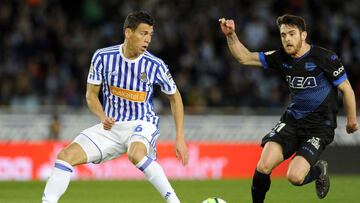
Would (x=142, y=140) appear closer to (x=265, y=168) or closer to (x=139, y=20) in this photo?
(x=139, y=20)

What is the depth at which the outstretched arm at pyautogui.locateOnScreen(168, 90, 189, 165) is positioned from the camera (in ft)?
25.9

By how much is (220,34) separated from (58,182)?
11.8 metres

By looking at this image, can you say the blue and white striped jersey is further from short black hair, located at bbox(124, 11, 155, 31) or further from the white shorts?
short black hair, located at bbox(124, 11, 155, 31)

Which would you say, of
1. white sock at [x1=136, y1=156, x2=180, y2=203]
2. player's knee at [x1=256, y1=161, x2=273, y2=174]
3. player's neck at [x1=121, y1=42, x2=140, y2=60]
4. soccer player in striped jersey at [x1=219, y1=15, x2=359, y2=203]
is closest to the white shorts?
white sock at [x1=136, y1=156, x2=180, y2=203]

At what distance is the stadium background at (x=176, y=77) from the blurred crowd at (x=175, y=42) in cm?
2

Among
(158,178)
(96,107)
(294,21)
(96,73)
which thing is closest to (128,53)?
(96,73)

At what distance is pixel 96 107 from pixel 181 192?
438cm

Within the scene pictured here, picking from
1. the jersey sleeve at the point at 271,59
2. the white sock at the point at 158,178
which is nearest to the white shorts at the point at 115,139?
the white sock at the point at 158,178

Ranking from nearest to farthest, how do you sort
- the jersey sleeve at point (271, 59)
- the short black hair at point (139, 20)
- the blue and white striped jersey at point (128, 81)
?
the short black hair at point (139, 20) → the blue and white striped jersey at point (128, 81) → the jersey sleeve at point (271, 59)

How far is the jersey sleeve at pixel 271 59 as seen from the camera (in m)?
8.92

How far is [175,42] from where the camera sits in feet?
60.6

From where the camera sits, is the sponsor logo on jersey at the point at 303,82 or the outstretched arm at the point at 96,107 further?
the sponsor logo on jersey at the point at 303,82

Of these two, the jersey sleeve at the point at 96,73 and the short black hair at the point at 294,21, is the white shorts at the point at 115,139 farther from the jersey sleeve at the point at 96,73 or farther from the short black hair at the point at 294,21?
the short black hair at the point at 294,21

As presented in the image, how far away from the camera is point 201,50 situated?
18.6 metres
